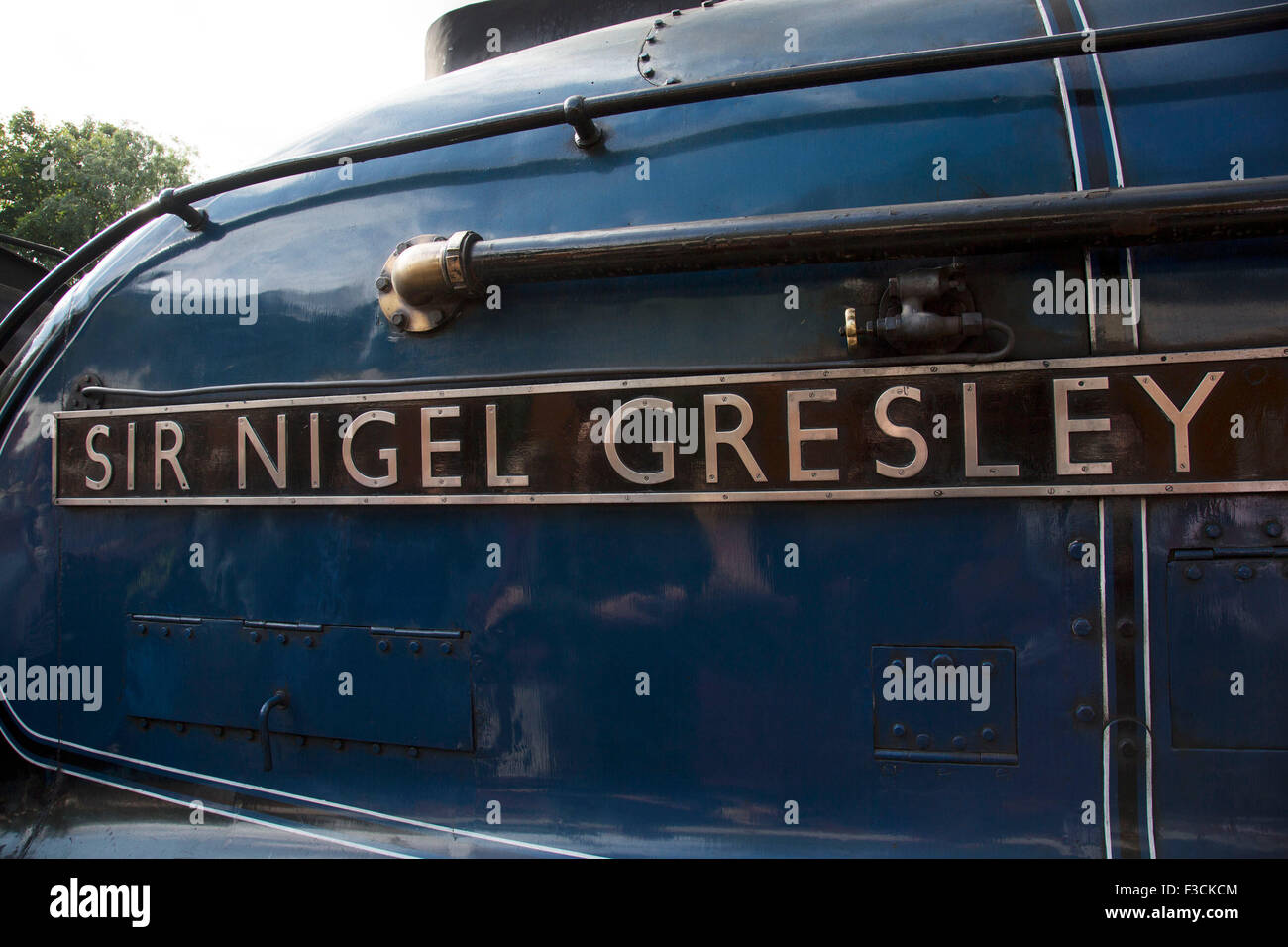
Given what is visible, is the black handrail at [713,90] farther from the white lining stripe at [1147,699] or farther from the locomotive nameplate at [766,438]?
the white lining stripe at [1147,699]

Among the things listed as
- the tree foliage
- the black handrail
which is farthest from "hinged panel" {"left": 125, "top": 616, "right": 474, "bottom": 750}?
the tree foliage

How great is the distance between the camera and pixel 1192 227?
1524mm

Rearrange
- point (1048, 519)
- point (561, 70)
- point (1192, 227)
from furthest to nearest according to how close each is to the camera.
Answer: point (561, 70) < point (1048, 519) < point (1192, 227)

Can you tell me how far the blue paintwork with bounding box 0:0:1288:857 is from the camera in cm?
164

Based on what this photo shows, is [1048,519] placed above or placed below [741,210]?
below

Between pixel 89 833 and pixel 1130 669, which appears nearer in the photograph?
pixel 1130 669

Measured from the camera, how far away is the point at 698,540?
1.78 metres

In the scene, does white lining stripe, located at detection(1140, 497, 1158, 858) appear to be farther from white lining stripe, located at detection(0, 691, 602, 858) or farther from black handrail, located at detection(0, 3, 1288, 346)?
white lining stripe, located at detection(0, 691, 602, 858)

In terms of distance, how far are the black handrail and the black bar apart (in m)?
0.29

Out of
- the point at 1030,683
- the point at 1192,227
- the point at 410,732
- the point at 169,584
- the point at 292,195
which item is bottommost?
the point at 410,732

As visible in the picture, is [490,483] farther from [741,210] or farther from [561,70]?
[561,70]

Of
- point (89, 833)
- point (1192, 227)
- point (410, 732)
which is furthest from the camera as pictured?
point (89, 833)
